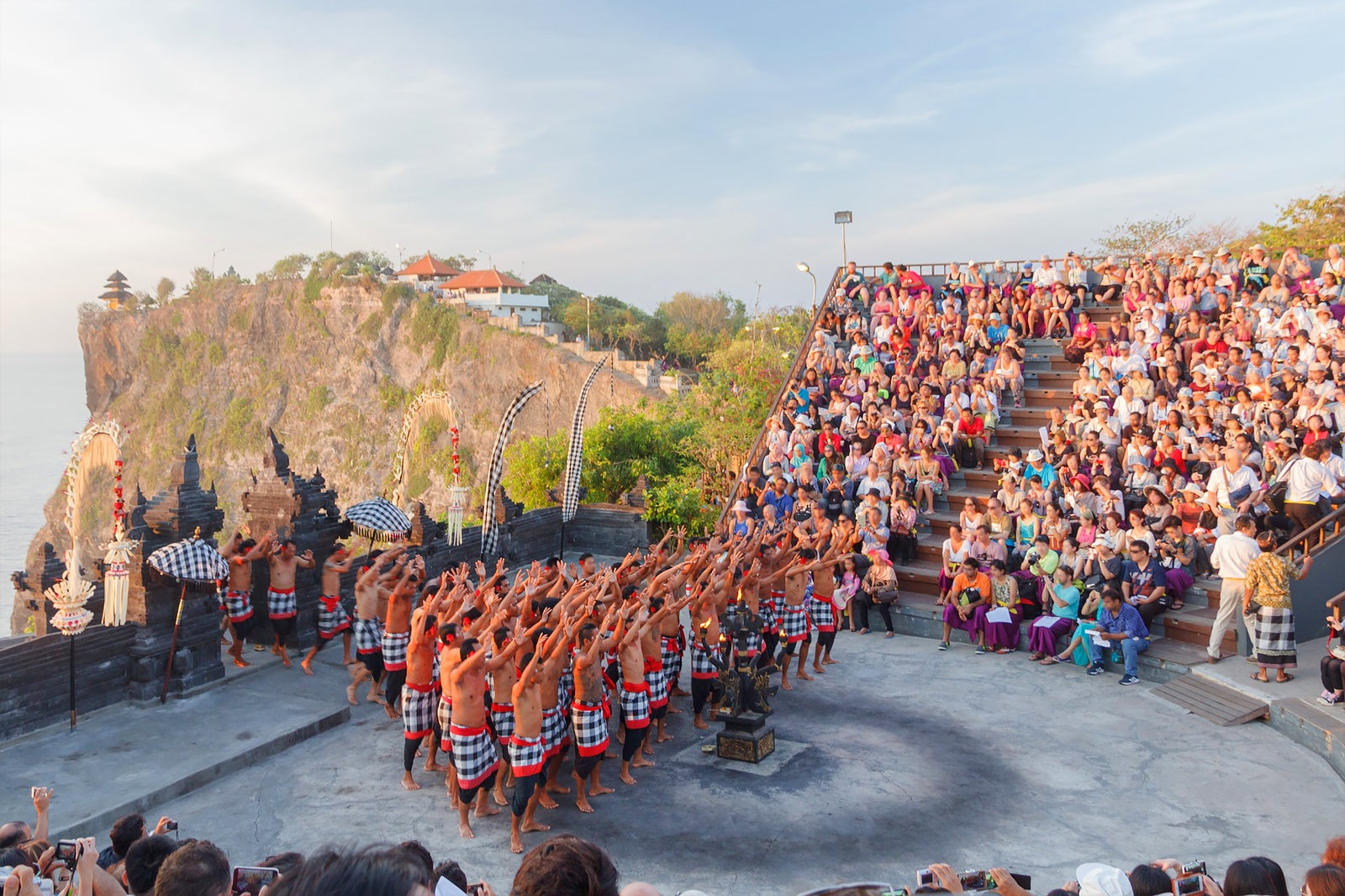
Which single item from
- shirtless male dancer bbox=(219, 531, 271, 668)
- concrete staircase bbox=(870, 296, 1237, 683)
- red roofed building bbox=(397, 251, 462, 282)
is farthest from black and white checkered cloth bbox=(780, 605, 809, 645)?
red roofed building bbox=(397, 251, 462, 282)

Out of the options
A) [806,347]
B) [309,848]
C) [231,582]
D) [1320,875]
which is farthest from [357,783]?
[806,347]

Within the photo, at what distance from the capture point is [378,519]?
12656mm

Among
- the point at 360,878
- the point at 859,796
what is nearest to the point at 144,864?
the point at 360,878

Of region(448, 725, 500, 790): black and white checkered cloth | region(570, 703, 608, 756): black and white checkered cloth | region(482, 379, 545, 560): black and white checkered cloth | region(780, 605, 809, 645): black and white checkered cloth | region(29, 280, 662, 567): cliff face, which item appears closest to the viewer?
region(448, 725, 500, 790): black and white checkered cloth

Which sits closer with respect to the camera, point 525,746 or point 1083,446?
point 525,746

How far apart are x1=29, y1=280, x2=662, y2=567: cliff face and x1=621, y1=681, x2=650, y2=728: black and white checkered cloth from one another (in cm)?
3672

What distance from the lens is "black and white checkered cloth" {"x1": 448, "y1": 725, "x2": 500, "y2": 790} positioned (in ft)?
23.9

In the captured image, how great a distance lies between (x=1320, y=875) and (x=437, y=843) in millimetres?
5586

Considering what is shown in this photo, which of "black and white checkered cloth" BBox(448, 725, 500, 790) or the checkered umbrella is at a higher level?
the checkered umbrella

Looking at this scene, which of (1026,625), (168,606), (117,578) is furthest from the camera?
(1026,625)

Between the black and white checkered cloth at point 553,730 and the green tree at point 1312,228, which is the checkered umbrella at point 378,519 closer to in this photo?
the black and white checkered cloth at point 553,730

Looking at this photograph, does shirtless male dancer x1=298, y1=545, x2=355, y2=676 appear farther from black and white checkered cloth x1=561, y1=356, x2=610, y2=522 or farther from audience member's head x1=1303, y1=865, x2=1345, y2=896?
audience member's head x1=1303, y1=865, x2=1345, y2=896

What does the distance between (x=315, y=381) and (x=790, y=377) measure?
162ft

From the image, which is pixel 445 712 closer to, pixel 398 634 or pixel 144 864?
pixel 398 634
